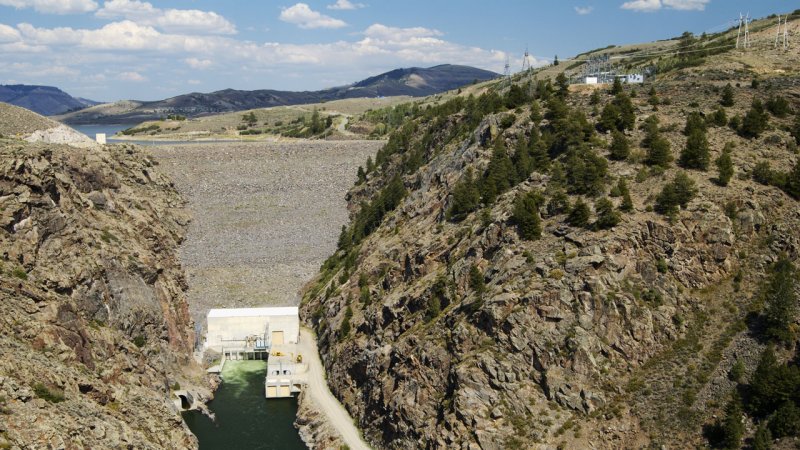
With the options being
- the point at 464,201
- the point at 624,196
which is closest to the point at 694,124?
the point at 624,196

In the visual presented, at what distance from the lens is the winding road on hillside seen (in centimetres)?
6300

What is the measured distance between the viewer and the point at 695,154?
66.1 metres

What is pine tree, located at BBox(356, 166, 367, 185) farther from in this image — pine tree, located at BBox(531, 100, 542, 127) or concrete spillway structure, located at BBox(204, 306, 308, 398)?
pine tree, located at BBox(531, 100, 542, 127)

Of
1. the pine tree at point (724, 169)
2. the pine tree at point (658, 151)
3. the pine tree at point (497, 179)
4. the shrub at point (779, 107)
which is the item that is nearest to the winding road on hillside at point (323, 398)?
the pine tree at point (497, 179)

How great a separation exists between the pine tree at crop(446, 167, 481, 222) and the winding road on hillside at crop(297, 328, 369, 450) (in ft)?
65.7

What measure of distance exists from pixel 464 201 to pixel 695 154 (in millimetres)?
21222

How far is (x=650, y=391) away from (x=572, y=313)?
25.2ft

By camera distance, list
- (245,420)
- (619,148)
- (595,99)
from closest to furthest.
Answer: (245,420)
(619,148)
(595,99)

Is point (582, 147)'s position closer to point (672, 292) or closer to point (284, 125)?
point (672, 292)

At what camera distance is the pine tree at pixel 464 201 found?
7362 centimetres

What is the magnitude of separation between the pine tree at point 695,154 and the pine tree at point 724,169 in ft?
3.96

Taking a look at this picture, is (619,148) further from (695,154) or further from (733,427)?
(733,427)

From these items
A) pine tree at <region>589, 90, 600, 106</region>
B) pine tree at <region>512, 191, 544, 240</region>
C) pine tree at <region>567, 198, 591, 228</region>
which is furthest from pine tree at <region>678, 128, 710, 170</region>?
pine tree at <region>589, 90, 600, 106</region>

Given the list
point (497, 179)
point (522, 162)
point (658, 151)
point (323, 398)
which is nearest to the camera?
point (658, 151)
